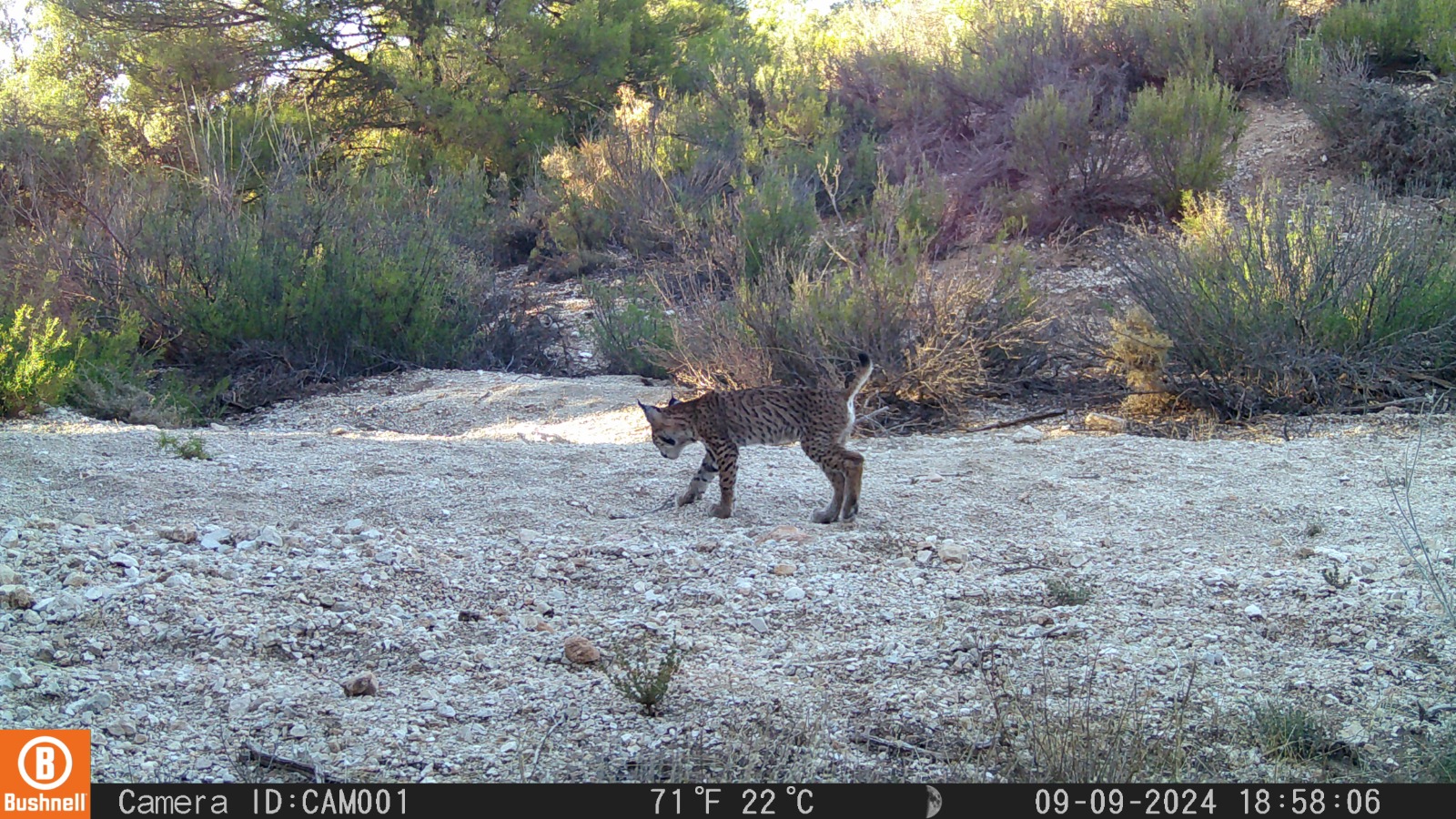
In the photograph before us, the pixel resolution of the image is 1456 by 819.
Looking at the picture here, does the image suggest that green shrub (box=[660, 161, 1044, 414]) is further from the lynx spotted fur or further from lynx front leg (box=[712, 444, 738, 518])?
lynx front leg (box=[712, 444, 738, 518])

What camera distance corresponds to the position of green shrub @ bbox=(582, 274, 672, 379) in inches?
498

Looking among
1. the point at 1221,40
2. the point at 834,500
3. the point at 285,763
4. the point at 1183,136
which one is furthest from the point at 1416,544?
the point at 1221,40

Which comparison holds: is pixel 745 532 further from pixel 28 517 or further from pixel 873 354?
pixel 873 354

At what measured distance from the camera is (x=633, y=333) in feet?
43.4

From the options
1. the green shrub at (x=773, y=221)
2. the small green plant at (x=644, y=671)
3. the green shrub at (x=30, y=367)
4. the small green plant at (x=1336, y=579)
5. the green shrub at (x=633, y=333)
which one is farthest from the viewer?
the green shrub at (x=773, y=221)

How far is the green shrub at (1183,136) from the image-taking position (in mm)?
15992

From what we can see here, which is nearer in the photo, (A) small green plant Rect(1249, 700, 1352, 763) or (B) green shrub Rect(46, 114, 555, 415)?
(A) small green plant Rect(1249, 700, 1352, 763)

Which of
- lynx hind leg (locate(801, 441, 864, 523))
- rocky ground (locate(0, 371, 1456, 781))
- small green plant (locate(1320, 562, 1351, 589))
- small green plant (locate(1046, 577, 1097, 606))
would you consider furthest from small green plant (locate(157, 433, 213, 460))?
small green plant (locate(1320, 562, 1351, 589))

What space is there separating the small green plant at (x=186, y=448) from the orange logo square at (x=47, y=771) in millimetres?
3596

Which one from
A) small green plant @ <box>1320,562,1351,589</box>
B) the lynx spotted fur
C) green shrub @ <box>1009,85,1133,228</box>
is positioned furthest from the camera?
green shrub @ <box>1009,85,1133,228</box>

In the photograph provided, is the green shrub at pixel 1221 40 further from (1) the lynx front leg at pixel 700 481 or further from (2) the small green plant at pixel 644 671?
(2) the small green plant at pixel 644 671

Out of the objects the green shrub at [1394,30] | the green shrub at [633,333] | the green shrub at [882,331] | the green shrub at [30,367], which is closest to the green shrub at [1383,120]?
the green shrub at [1394,30]

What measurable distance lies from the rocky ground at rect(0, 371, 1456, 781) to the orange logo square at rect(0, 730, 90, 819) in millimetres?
94

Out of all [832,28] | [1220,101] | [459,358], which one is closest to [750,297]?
Answer: [459,358]
